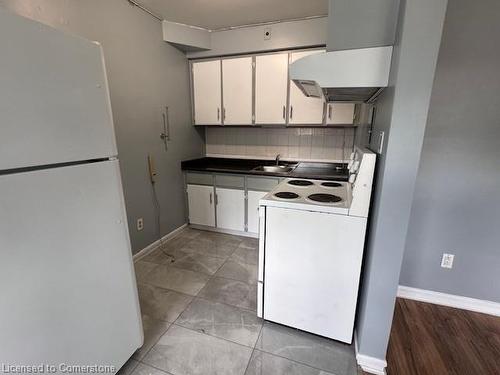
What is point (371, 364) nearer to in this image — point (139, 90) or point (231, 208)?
point (231, 208)

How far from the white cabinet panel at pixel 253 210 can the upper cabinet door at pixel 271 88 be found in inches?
35.1

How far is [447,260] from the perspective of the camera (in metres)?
1.85

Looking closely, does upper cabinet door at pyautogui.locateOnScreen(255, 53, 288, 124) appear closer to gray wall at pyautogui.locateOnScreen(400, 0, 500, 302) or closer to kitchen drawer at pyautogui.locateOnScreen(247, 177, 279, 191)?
kitchen drawer at pyautogui.locateOnScreen(247, 177, 279, 191)

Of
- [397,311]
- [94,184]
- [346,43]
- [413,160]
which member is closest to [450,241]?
[397,311]

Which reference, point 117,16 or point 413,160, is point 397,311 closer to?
point 413,160

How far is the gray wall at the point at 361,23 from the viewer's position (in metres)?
1.21

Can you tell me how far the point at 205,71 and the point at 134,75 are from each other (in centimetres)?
99

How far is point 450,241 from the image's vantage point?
181 centimetres

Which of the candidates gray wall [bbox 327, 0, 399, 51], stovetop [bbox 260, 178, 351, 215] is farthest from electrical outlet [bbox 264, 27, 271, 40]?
stovetop [bbox 260, 178, 351, 215]

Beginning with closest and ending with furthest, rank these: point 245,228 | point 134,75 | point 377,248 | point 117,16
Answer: point 377,248
point 117,16
point 134,75
point 245,228

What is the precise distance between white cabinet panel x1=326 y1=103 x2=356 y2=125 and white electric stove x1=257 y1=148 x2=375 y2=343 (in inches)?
48.0

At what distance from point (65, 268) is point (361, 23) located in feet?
5.92

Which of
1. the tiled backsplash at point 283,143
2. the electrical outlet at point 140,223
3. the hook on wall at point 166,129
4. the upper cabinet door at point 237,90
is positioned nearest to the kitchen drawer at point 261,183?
the tiled backsplash at point 283,143

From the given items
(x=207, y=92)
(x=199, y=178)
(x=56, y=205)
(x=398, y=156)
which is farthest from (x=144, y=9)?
(x=398, y=156)
